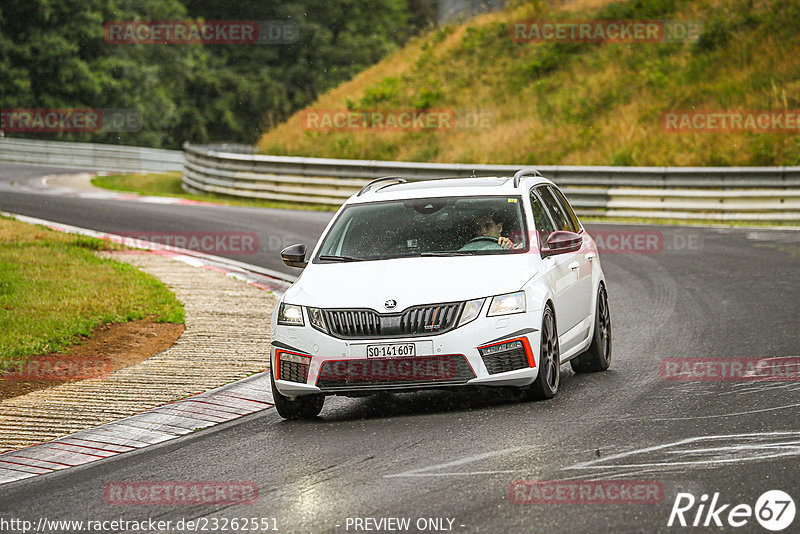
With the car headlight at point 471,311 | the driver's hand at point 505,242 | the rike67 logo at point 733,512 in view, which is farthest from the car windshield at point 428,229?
the rike67 logo at point 733,512

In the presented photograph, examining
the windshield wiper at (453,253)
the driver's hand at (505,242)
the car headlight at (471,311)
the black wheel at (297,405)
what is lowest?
the black wheel at (297,405)

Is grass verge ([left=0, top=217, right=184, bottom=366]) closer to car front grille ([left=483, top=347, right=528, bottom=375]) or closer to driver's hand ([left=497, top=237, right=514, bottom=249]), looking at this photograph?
driver's hand ([left=497, top=237, right=514, bottom=249])

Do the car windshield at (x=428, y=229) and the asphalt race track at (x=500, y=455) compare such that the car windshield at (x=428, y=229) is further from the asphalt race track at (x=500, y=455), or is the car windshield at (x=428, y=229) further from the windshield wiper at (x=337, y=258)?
the asphalt race track at (x=500, y=455)

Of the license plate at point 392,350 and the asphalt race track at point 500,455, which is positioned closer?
the asphalt race track at point 500,455

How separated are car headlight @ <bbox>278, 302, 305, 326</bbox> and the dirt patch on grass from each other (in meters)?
2.73

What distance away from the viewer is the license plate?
310 inches

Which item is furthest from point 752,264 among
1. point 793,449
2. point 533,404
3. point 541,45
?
point 541,45

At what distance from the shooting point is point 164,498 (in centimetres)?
634

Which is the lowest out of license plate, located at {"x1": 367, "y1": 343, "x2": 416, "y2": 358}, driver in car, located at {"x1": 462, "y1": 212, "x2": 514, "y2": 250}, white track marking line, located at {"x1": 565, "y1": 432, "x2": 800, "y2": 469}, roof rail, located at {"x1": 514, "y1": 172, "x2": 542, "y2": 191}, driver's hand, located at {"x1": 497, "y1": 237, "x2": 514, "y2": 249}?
white track marking line, located at {"x1": 565, "y1": 432, "x2": 800, "y2": 469}

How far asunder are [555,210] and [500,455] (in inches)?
153

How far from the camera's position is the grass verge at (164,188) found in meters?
Answer: 28.8

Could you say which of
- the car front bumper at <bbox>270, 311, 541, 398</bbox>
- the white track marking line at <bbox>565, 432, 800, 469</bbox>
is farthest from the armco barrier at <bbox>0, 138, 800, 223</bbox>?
the white track marking line at <bbox>565, 432, 800, 469</bbox>

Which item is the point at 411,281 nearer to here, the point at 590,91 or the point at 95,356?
the point at 95,356

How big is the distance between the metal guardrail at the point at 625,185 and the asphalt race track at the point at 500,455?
12008mm
